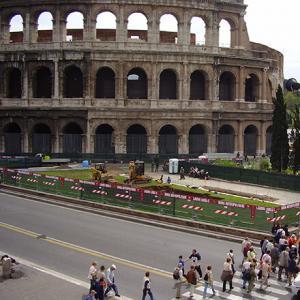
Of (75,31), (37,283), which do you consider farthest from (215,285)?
(75,31)

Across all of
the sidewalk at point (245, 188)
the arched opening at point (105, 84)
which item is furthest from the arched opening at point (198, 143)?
the sidewalk at point (245, 188)

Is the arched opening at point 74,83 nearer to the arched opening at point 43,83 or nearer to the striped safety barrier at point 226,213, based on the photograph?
the arched opening at point 43,83

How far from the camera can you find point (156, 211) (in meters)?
28.0

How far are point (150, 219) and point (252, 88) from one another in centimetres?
3547

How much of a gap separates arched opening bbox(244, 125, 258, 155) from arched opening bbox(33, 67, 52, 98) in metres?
22.8

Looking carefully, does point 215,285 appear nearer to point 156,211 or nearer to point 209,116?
point 156,211

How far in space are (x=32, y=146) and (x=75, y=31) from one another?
54.5 feet

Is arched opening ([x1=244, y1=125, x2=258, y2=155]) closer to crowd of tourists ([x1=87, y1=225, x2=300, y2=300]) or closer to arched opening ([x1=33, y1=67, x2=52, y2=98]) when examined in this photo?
arched opening ([x1=33, y1=67, x2=52, y2=98])

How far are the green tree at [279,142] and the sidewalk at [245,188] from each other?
14.8 ft

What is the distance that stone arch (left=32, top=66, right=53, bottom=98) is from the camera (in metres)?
55.1

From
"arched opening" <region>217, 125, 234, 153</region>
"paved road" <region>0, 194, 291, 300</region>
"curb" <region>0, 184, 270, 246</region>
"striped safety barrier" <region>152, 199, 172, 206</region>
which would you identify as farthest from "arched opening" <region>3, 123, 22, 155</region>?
"striped safety barrier" <region>152, 199, 172, 206</region>

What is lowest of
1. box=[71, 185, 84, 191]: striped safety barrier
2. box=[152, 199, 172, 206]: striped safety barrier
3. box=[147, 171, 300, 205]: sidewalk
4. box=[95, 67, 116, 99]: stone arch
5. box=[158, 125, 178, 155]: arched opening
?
box=[147, 171, 300, 205]: sidewalk

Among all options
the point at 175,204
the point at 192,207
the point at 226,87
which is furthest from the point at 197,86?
the point at 192,207

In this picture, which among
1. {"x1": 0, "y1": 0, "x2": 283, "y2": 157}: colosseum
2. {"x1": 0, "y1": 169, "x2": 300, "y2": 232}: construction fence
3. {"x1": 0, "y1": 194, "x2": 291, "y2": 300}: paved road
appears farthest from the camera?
{"x1": 0, "y1": 0, "x2": 283, "y2": 157}: colosseum
